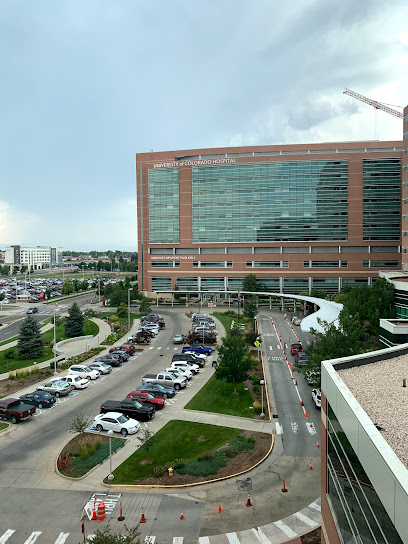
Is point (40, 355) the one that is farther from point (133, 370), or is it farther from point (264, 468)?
point (264, 468)

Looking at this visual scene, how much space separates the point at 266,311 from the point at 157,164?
47848 millimetres

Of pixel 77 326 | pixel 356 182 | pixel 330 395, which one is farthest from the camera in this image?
pixel 356 182

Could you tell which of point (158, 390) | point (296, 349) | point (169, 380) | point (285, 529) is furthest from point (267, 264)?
point (285, 529)

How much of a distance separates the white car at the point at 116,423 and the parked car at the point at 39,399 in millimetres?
6625

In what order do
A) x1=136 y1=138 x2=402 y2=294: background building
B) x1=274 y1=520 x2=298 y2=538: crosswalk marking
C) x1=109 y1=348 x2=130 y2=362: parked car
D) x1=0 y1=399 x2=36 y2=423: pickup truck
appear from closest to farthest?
x1=274 y1=520 x2=298 y2=538: crosswalk marking, x1=0 y1=399 x2=36 y2=423: pickup truck, x1=109 y1=348 x2=130 y2=362: parked car, x1=136 y1=138 x2=402 y2=294: background building

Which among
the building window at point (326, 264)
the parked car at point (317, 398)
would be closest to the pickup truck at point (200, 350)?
the parked car at point (317, 398)

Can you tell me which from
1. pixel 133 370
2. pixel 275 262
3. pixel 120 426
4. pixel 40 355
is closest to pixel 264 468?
pixel 120 426

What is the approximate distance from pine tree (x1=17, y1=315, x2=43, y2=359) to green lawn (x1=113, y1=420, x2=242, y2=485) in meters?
25.3

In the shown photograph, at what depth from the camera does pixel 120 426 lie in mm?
25328

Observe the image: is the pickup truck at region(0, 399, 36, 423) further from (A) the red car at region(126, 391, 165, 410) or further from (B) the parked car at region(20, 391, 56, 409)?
(A) the red car at region(126, 391, 165, 410)

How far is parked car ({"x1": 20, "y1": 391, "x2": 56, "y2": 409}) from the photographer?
30562 millimetres

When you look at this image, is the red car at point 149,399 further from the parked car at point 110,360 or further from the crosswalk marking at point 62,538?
the crosswalk marking at point 62,538

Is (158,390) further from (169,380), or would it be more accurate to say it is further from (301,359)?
(301,359)

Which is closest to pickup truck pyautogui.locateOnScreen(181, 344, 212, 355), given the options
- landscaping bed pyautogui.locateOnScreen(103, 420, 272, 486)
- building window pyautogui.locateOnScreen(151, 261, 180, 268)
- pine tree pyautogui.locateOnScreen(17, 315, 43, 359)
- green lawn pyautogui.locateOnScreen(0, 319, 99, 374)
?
green lawn pyautogui.locateOnScreen(0, 319, 99, 374)
